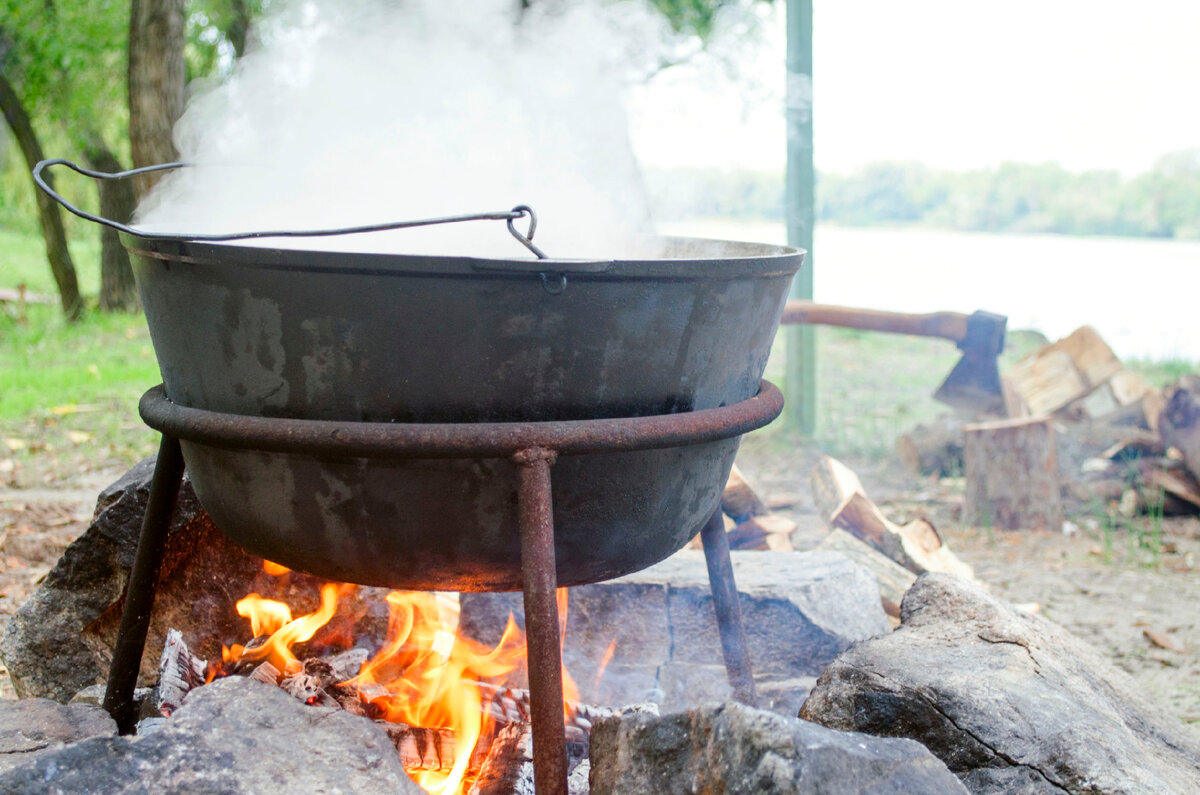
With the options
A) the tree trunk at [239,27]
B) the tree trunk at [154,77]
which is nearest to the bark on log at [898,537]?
the tree trunk at [154,77]

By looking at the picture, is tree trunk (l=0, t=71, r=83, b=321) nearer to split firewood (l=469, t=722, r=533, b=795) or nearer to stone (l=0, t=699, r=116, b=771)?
stone (l=0, t=699, r=116, b=771)

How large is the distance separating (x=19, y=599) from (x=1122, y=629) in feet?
12.6

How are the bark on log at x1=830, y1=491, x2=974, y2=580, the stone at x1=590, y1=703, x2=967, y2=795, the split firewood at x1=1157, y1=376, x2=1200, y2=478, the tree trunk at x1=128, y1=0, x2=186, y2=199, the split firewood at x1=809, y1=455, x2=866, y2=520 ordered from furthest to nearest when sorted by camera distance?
the tree trunk at x1=128, y1=0, x2=186, y2=199 < the split firewood at x1=1157, y1=376, x2=1200, y2=478 < the split firewood at x1=809, y1=455, x2=866, y2=520 < the bark on log at x1=830, y1=491, x2=974, y2=580 < the stone at x1=590, y1=703, x2=967, y2=795

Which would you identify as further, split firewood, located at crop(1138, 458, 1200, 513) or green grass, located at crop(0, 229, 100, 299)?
green grass, located at crop(0, 229, 100, 299)

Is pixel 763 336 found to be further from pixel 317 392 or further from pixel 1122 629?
pixel 1122 629

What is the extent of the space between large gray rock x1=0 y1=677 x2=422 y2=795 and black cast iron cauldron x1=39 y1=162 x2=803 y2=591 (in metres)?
0.25

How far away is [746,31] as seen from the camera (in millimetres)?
7488

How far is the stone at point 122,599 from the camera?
239 cm

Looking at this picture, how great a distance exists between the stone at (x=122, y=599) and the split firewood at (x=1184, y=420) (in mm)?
4020

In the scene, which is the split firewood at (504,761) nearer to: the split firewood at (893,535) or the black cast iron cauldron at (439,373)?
the black cast iron cauldron at (439,373)

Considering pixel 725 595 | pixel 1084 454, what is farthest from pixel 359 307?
pixel 1084 454

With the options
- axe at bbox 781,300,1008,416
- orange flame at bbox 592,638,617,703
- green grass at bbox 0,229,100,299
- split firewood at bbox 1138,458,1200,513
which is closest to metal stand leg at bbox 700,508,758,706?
orange flame at bbox 592,638,617,703

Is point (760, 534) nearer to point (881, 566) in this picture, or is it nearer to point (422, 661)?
point (881, 566)

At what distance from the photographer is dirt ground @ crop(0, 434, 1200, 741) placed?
10.2ft
